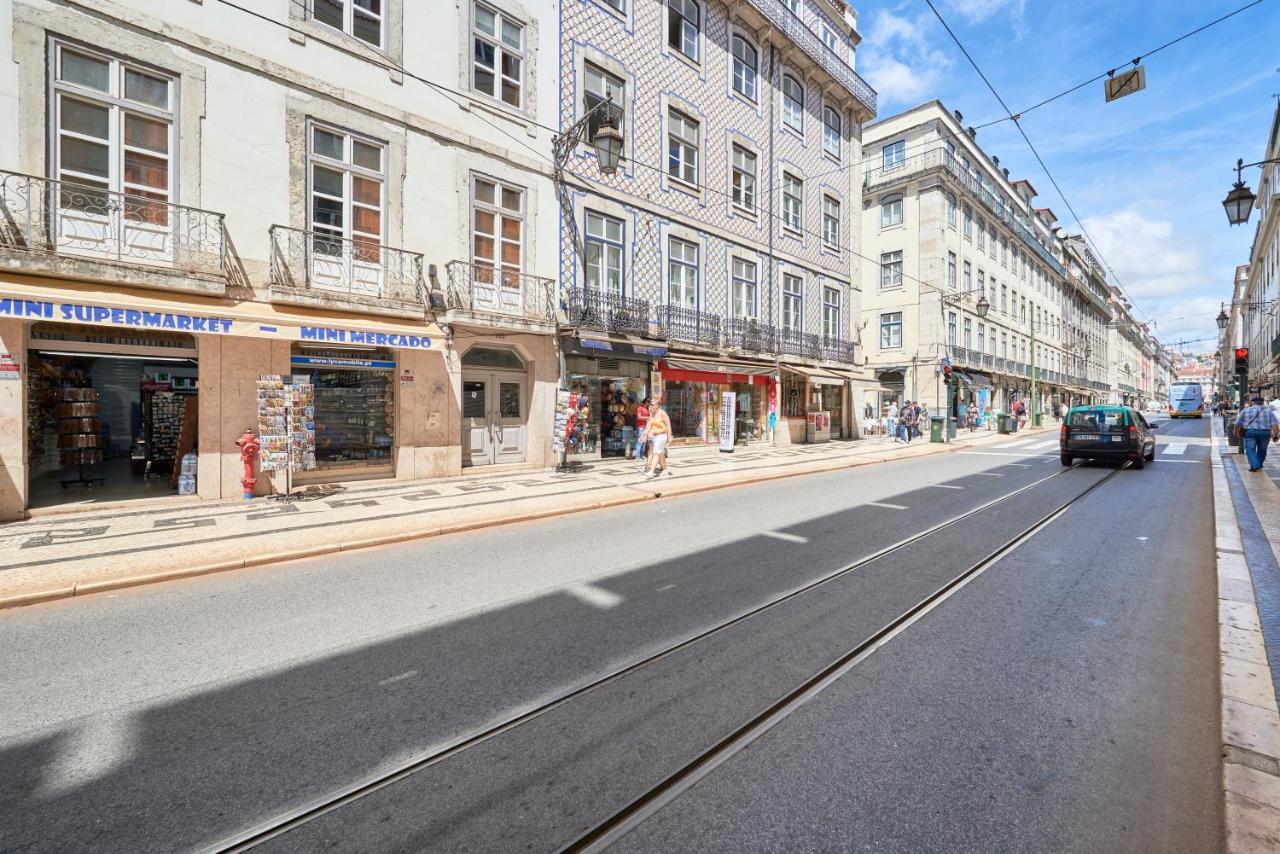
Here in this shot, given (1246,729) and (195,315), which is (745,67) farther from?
(1246,729)

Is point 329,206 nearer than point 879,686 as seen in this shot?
No

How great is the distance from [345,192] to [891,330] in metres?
32.3

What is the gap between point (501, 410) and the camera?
1443cm

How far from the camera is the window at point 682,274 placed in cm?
1788

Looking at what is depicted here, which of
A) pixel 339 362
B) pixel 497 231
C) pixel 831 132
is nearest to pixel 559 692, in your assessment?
pixel 339 362

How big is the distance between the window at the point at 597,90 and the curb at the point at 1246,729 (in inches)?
598

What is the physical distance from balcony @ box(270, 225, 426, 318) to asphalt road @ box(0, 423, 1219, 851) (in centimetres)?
651

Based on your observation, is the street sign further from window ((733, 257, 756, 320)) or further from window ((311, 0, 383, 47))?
window ((311, 0, 383, 47))

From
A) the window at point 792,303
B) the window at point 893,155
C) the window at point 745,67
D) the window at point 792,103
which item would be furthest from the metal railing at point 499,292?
the window at point 893,155

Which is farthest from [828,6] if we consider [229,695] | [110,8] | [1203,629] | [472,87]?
[229,695]

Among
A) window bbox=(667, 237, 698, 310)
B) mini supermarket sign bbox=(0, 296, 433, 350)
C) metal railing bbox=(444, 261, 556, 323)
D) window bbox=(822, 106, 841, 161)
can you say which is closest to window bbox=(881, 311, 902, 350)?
window bbox=(822, 106, 841, 161)

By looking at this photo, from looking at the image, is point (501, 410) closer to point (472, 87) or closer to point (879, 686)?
point (472, 87)

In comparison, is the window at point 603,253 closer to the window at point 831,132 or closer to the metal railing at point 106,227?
the metal railing at point 106,227

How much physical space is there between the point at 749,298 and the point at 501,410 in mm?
10616
